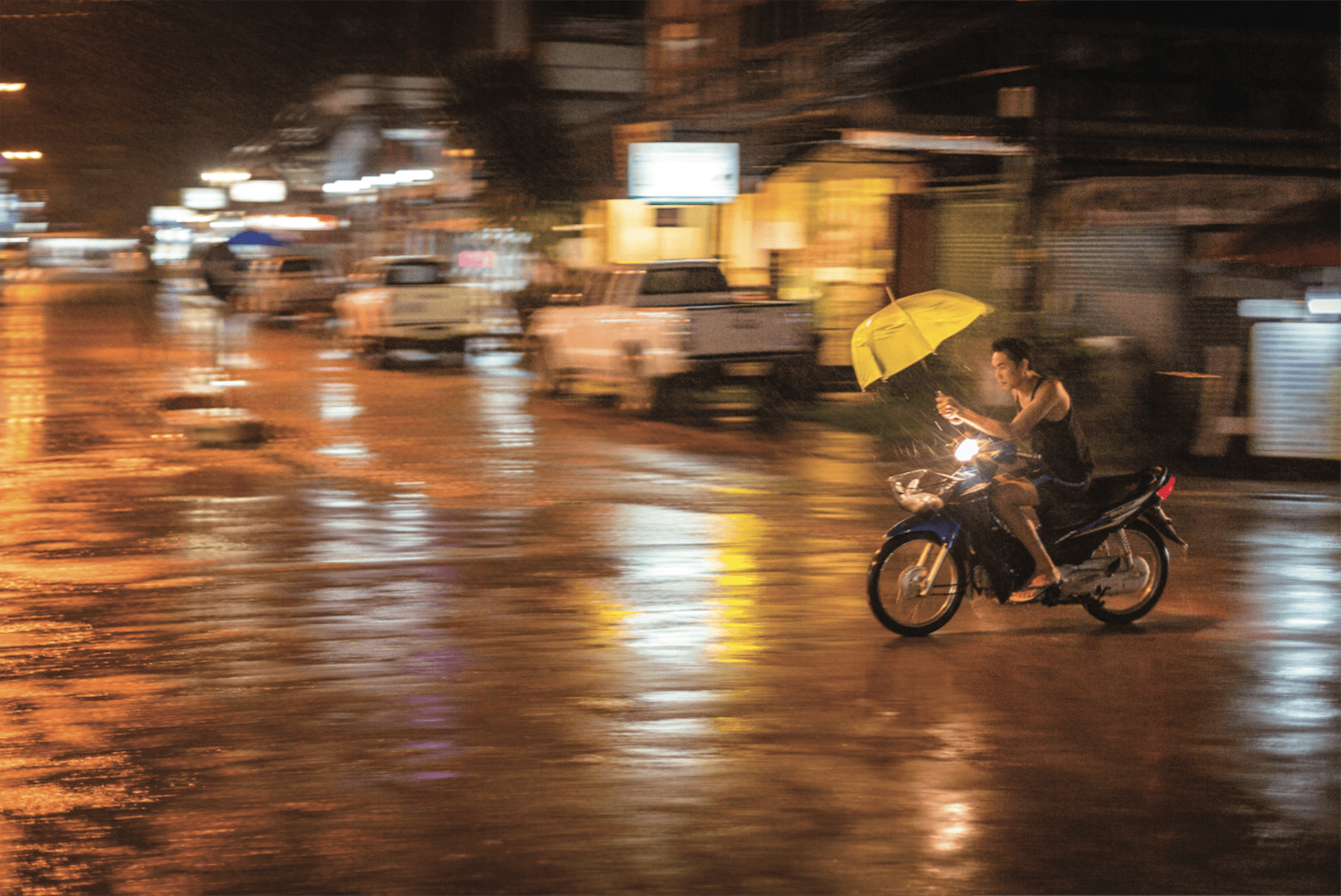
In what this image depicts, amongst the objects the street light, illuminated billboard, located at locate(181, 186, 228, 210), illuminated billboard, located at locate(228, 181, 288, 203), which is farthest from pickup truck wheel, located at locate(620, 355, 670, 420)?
illuminated billboard, located at locate(181, 186, 228, 210)

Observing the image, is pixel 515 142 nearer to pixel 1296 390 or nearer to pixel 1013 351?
pixel 1296 390

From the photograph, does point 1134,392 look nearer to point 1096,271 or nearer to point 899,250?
point 1096,271

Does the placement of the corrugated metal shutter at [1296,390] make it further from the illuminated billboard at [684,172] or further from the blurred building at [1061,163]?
the illuminated billboard at [684,172]

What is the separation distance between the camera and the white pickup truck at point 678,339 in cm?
1841

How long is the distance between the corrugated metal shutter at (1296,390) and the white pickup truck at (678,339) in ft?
21.0

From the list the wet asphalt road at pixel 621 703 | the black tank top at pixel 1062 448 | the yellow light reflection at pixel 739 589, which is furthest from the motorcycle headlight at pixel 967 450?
the yellow light reflection at pixel 739 589

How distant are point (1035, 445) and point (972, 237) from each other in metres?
14.9

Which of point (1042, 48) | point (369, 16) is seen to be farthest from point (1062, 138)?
point (369, 16)

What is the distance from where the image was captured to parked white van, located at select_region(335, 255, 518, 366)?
28.2 meters

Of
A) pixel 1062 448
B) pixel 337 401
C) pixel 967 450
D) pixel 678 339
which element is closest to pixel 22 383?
pixel 337 401

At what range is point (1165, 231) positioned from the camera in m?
17.6

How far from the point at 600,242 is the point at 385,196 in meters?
21.7

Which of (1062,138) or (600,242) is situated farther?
(600,242)

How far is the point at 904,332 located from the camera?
7.94m
